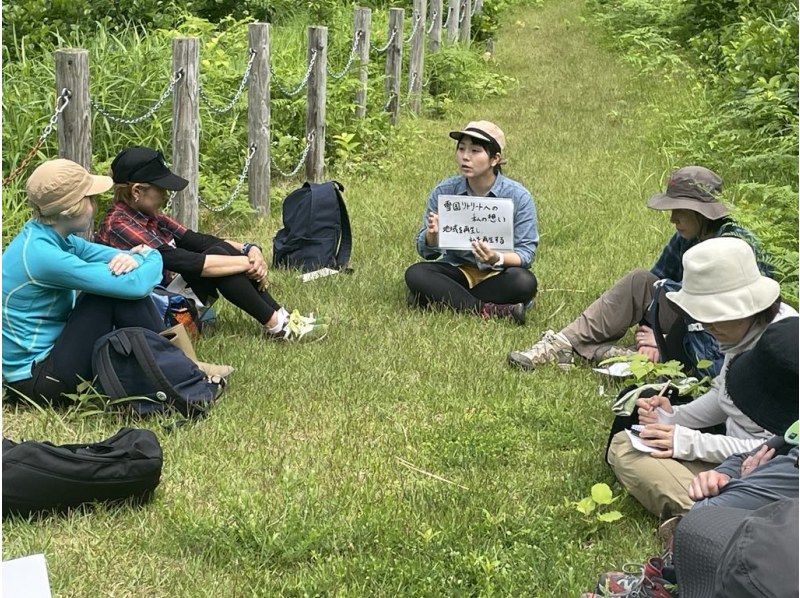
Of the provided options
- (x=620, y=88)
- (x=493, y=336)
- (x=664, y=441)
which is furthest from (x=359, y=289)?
(x=620, y=88)

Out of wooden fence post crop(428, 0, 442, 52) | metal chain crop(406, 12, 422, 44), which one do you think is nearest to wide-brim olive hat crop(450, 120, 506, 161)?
metal chain crop(406, 12, 422, 44)

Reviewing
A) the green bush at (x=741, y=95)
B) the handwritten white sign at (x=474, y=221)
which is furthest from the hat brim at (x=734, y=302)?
the handwritten white sign at (x=474, y=221)

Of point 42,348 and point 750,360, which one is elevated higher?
point 750,360

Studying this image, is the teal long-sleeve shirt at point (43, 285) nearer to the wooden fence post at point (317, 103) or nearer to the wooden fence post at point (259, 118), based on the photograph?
the wooden fence post at point (259, 118)

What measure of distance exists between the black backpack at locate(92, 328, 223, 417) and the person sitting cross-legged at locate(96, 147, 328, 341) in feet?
3.10

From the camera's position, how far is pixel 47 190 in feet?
17.2

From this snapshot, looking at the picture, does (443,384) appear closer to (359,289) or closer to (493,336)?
(493,336)

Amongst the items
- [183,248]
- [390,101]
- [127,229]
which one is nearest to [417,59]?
[390,101]

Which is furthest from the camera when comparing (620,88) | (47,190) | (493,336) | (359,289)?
(620,88)

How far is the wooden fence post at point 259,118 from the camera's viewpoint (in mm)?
A: 9383

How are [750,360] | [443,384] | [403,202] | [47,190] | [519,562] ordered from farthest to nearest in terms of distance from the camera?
[403,202]
[443,384]
[47,190]
[519,562]
[750,360]

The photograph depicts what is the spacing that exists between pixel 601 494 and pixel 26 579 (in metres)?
2.46

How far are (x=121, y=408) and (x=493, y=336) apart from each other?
91.3 inches

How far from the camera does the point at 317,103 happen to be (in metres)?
10.6
